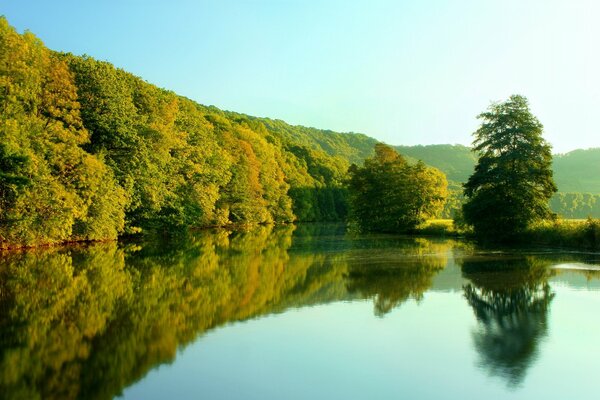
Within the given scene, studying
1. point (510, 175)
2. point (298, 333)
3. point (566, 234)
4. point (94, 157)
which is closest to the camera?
point (298, 333)

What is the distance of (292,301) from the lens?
1773 cm

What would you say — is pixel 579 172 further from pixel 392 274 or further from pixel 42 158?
pixel 42 158

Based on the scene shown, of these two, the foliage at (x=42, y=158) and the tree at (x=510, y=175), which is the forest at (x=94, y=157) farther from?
the tree at (x=510, y=175)

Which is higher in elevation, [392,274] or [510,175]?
[510,175]

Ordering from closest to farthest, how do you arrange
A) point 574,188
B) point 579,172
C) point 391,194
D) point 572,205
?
1. point 391,194
2. point 572,205
3. point 574,188
4. point 579,172

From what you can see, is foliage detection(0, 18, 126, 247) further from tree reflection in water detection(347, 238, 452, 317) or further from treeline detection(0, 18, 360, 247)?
tree reflection in water detection(347, 238, 452, 317)

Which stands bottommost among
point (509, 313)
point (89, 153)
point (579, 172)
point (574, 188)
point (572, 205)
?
point (509, 313)

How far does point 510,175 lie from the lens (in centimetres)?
4469

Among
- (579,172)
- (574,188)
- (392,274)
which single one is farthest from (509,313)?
(579,172)

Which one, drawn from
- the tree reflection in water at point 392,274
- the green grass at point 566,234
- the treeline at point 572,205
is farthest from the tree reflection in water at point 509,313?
the treeline at point 572,205

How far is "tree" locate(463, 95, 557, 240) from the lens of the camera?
43.5 m

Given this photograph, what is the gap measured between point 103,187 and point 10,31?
11.4 metres

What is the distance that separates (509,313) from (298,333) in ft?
20.6

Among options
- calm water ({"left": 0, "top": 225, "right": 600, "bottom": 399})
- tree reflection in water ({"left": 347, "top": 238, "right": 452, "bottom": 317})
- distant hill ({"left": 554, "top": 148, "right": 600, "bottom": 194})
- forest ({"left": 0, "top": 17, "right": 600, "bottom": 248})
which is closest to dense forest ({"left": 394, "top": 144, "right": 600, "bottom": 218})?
distant hill ({"left": 554, "top": 148, "right": 600, "bottom": 194})
